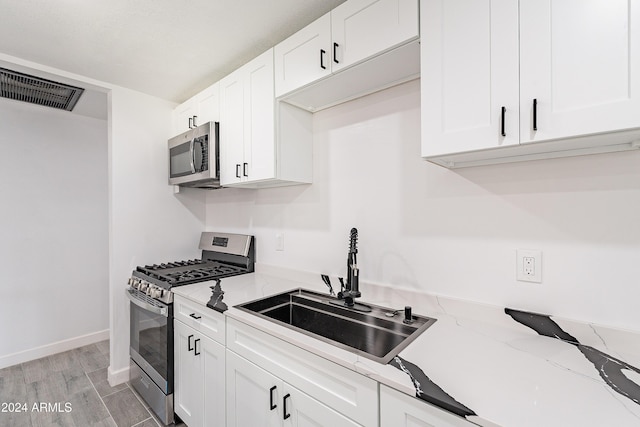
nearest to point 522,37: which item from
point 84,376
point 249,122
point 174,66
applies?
point 249,122

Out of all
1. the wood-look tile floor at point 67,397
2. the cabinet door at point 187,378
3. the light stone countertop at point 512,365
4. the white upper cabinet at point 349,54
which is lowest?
the wood-look tile floor at point 67,397

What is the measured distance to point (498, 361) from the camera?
3.03 feet

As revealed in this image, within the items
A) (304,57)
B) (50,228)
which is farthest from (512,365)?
(50,228)

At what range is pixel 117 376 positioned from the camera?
7.64 feet

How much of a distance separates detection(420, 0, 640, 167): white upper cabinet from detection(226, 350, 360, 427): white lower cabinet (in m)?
1.01

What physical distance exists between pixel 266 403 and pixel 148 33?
6.62ft

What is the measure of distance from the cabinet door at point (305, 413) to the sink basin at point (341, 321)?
0.21m

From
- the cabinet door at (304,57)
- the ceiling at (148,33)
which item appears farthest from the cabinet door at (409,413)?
the ceiling at (148,33)

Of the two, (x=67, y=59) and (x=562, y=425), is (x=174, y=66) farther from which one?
(x=562, y=425)

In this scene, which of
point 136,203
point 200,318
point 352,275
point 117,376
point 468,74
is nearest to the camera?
point 468,74

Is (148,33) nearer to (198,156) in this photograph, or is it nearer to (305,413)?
(198,156)

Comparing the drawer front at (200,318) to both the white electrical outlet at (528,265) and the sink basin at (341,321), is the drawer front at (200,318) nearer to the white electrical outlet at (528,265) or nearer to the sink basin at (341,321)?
the sink basin at (341,321)

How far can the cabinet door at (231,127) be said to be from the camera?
1952 millimetres

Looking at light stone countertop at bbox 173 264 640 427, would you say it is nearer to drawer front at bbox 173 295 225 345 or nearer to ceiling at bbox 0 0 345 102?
drawer front at bbox 173 295 225 345
